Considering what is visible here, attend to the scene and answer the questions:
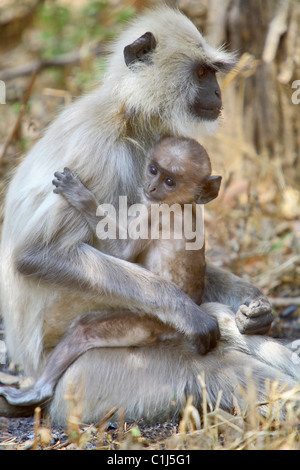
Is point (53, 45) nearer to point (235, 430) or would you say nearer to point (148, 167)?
point (148, 167)

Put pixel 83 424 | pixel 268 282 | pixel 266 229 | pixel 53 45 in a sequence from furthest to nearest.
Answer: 1. pixel 53 45
2. pixel 266 229
3. pixel 268 282
4. pixel 83 424

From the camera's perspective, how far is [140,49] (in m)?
3.38

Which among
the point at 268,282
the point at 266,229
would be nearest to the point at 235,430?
the point at 268,282

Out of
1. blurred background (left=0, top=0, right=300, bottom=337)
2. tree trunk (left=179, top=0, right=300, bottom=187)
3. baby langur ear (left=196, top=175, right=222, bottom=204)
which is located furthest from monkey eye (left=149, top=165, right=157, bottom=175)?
tree trunk (left=179, top=0, right=300, bottom=187)

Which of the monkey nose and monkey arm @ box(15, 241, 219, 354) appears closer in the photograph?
monkey arm @ box(15, 241, 219, 354)

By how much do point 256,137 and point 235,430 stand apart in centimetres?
401

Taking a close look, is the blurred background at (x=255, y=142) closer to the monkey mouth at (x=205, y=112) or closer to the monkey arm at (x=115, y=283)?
the monkey mouth at (x=205, y=112)

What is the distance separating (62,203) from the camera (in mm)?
3160

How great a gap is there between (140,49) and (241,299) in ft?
4.99

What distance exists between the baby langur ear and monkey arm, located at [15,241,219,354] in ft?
1.69

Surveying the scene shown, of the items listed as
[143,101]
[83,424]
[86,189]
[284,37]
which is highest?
[284,37]

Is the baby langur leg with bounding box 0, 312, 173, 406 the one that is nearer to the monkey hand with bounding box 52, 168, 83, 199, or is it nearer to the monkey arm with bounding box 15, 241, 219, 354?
the monkey arm with bounding box 15, 241, 219, 354

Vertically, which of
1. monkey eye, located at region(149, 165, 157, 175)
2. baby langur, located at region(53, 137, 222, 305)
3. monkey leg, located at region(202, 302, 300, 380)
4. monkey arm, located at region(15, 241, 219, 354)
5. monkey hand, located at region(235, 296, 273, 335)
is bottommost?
monkey leg, located at region(202, 302, 300, 380)

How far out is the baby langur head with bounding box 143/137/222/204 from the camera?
10.8ft
